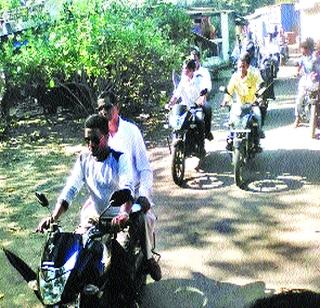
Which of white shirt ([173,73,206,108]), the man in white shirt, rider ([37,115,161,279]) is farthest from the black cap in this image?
white shirt ([173,73,206,108])

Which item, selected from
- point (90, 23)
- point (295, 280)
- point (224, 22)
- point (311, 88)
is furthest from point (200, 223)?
point (224, 22)

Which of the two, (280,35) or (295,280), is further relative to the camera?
(280,35)

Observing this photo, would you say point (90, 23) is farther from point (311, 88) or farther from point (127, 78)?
point (311, 88)

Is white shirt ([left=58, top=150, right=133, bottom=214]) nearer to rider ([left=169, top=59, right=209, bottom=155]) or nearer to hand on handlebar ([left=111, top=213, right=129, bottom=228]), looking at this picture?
hand on handlebar ([left=111, top=213, right=129, bottom=228])

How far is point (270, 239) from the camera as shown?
5309 mm

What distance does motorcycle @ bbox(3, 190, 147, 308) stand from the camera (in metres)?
2.96

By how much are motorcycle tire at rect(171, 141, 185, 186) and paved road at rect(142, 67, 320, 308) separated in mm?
147

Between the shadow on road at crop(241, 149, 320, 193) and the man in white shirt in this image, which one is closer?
the man in white shirt

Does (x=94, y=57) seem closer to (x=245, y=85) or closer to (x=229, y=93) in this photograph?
(x=229, y=93)

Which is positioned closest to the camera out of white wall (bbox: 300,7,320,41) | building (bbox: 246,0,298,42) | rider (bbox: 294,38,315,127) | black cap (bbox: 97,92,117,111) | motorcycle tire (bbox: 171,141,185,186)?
black cap (bbox: 97,92,117,111)

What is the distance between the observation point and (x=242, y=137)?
7238 millimetres

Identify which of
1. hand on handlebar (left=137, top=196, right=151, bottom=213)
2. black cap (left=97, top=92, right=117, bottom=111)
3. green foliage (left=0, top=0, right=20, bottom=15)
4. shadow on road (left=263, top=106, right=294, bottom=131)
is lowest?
shadow on road (left=263, top=106, right=294, bottom=131)

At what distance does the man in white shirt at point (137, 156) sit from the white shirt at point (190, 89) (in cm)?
344

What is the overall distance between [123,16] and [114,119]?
7991mm
